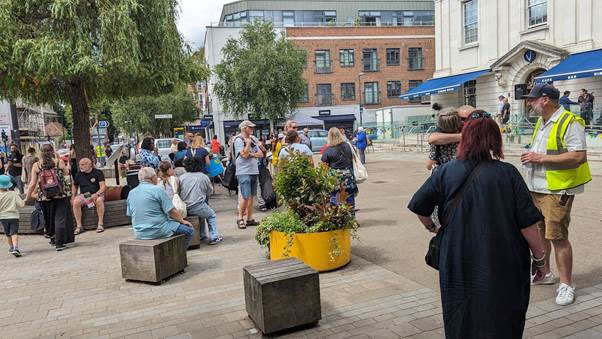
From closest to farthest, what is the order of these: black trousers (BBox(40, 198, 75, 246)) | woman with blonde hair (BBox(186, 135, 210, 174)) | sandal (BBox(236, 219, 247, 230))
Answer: black trousers (BBox(40, 198, 75, 246))
sandal (BBox(236, 219, 247, 230))
woman with blonde hair (BBox(186, 135, 210, 174))

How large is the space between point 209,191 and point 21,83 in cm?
517

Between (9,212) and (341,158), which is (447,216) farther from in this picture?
(9,212)

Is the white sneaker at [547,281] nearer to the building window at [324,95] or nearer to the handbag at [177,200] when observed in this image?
the handbag at [177,200]

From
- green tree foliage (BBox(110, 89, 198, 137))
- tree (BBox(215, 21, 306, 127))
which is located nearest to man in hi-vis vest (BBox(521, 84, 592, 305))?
tree (BBox(215, 21, 306, 127))

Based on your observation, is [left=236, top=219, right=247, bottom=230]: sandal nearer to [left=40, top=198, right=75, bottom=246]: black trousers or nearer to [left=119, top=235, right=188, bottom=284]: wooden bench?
[left=119, top=235, right=188, bottom=284]: wooden bench

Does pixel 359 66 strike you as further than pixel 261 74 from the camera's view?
Yes

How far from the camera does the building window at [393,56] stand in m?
47.4

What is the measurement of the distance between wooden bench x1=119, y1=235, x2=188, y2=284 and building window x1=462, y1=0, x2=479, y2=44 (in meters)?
25.2

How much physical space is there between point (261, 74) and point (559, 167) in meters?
32.4

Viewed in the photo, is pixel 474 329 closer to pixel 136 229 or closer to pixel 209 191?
pixel 136 229

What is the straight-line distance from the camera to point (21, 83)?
9.85 meters

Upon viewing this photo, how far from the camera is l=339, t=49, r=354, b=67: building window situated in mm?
46312

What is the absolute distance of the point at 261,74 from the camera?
35.5 meters

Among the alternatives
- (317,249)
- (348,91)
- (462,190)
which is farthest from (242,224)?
(348,91)
